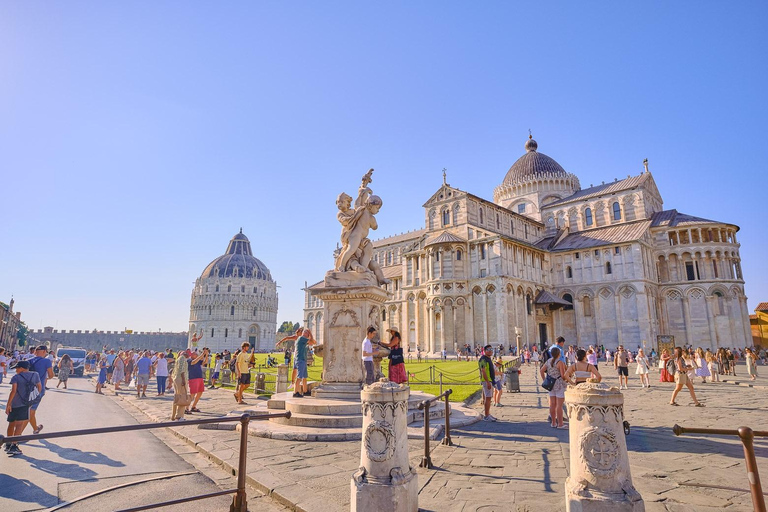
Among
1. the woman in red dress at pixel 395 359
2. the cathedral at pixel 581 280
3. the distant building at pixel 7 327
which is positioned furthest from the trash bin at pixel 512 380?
the distant building at pixel 7 327

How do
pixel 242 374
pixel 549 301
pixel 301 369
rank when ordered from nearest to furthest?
pixel 301 369 → pixel 242 374 → pixel 549 301

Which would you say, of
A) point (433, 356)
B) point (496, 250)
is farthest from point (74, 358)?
point (496, 250)

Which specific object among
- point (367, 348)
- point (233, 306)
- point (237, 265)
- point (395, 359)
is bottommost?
point (395, 359)

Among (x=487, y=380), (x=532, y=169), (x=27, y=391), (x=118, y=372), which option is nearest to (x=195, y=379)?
(x=27, y=391)

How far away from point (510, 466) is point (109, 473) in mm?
5524

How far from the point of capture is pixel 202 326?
10300 centimetres

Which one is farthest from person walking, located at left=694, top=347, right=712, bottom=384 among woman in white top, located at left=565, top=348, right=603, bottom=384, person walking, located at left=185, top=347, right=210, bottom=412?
person walking, located at left=185, top=347, right=210, bottom=412

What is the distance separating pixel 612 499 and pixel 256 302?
108138 millimetres

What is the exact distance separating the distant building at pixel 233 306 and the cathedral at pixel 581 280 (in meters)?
67.9

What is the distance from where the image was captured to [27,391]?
7.58 metres

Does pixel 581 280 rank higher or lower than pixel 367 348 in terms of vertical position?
higher

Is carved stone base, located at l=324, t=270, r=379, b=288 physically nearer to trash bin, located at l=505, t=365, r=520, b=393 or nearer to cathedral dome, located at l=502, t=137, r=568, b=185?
trash bin, located at l=505, t=365, r=520, b=393

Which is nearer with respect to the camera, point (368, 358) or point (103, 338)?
point (368, 358)

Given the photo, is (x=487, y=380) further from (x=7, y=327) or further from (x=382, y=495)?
(x=7, y=327)
